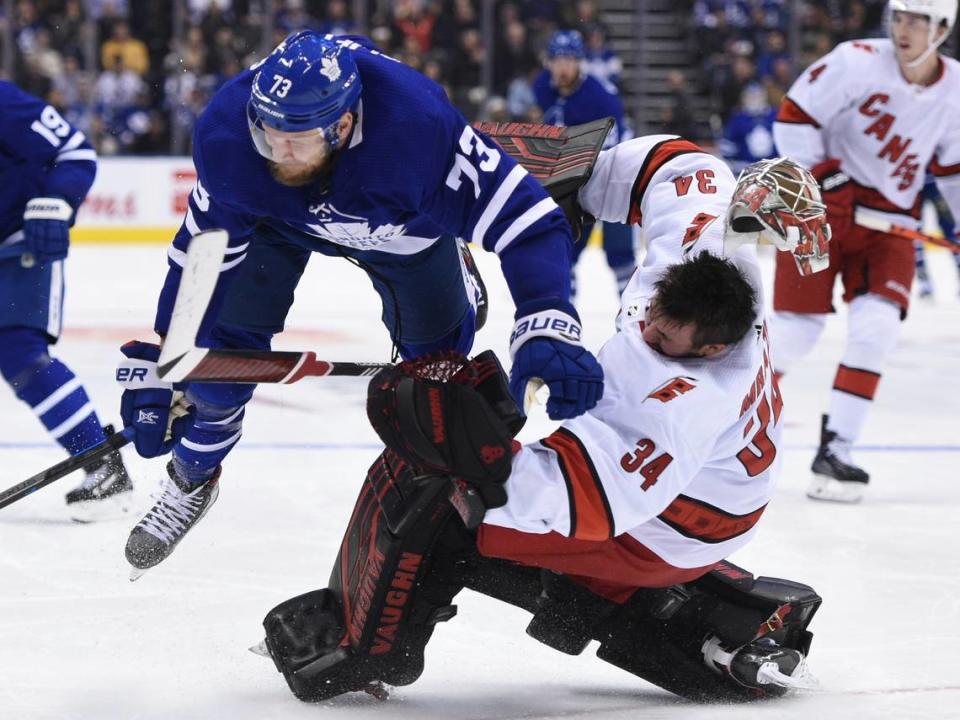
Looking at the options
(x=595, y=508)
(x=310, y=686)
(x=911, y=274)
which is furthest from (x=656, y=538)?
(x=911, y=274)

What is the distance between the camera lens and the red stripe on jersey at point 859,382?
12.1 ft

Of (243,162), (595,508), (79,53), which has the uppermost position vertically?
(243,162)

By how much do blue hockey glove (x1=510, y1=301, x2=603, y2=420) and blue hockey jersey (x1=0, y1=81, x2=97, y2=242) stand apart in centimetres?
179

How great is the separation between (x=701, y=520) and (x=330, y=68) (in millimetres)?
839

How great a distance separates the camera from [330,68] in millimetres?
1978

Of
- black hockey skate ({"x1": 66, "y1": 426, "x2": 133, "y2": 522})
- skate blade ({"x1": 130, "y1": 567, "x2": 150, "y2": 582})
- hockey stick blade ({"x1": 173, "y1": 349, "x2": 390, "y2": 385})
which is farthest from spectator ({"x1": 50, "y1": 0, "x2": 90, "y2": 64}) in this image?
hockey stick blade ({"x1": 173, "y1": 349, "x2": 390, "y2": 385})

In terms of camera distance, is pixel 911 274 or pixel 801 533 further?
pixel 911 274

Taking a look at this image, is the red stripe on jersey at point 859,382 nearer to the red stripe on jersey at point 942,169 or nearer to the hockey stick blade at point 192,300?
the red stripe on jersey at point 942,169

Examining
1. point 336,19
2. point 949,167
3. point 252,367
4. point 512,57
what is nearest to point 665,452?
point 252,367

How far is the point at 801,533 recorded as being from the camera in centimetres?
322

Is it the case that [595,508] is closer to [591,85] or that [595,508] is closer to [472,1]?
[591,85]

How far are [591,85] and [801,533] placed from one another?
3.37 m

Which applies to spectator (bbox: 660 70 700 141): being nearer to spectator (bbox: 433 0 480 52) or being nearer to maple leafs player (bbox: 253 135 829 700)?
spectator (bbox: 433 0 480 52)

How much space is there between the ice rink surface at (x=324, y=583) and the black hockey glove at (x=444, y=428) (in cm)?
46
